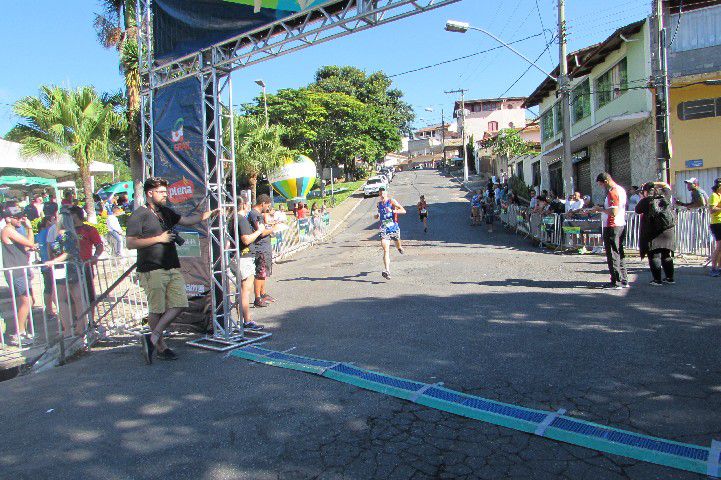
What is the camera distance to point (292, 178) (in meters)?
30.5

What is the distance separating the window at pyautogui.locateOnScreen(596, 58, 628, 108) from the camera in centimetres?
1816

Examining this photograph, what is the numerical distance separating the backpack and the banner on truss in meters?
6.92

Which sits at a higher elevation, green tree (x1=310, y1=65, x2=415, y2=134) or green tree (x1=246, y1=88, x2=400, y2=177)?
green tree (x1=310, y1=65, x2=415, y2=134)

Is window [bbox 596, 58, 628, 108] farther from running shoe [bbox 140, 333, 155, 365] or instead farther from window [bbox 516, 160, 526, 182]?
window [bbox 516, 160, 526, 182]

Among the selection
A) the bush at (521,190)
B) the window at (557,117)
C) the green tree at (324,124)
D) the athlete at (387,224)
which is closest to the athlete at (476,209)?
the bush at (521,190)

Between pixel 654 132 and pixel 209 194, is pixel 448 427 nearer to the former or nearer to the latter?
pixel 209 194

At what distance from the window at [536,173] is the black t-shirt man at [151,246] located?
3140 centimetres

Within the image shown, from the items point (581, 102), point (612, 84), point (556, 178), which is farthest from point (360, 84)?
point (612, 84)

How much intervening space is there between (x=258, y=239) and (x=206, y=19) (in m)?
3.18

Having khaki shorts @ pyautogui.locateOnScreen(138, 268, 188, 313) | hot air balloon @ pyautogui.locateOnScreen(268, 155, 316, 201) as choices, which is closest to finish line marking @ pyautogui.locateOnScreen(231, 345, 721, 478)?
khaki shorts @ pyautogui.locateOnScreen(138, 268, 188, 313)

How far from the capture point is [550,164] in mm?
30266

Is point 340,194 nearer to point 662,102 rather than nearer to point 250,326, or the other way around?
point 662,102

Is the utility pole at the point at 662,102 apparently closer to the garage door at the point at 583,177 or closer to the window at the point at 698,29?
the window at the point at 698,29

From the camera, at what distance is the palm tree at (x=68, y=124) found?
1609 cm
